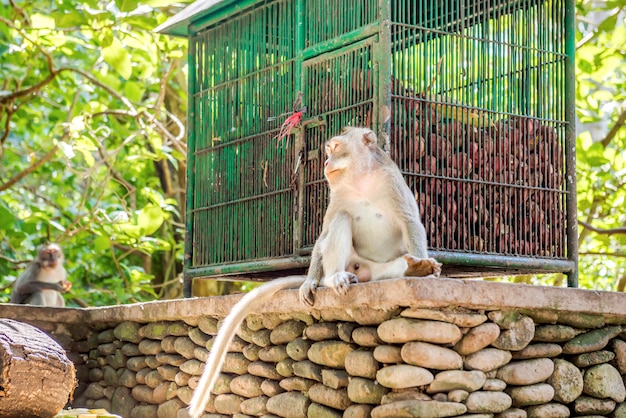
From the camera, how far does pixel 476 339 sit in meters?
5.06

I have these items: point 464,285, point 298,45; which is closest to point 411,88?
point 298,45

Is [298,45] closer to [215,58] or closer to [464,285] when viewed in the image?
[215,58]

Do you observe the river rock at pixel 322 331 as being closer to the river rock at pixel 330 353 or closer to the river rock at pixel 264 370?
the river rock at pixel 330 353

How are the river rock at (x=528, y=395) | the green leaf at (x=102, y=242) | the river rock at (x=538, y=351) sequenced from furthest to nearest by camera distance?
the green leaf at (x=102, y=242) → the river rock at (x=538, y=351) → the river rock at (x=528, y=395)

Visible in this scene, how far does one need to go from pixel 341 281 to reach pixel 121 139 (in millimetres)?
7105

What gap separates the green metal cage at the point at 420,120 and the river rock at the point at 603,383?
3.49 feet

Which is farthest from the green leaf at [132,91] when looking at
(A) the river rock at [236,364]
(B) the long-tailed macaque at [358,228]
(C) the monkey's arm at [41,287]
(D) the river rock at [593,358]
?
(D) the river rock at [593,358]

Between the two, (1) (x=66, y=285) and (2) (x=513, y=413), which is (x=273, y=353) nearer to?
(2) (x=513, y=413)

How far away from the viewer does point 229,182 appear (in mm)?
7371

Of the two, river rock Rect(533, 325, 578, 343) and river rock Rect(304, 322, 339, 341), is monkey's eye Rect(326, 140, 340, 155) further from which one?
river rock Rect(533, 325, 578, 343)

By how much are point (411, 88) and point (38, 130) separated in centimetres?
762

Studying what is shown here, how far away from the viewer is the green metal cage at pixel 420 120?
20.1 feet

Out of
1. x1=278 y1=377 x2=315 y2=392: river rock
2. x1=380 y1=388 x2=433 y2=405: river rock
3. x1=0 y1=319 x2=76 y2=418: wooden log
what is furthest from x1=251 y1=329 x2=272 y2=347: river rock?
x1=380 y1=388 x2=433 y2=405: river rock

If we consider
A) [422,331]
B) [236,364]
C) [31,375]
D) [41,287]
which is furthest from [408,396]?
[41,287]
